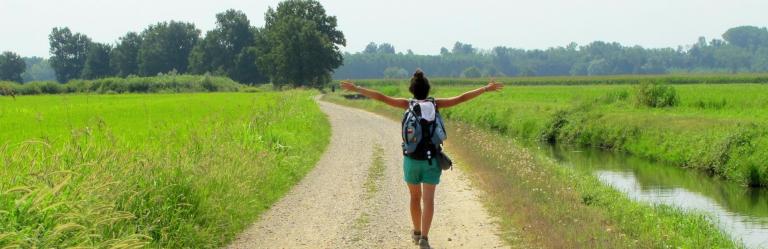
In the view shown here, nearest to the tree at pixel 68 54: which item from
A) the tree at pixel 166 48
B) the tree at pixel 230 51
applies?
the tree at pixel 166 48

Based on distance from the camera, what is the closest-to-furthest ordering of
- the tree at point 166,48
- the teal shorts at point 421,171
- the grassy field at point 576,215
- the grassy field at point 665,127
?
the teal shorts at point 421,171
the grassy field at point 576,215
the grassy field at point 665,127
the tree at point 166,48

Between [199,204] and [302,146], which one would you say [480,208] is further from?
[302,146]

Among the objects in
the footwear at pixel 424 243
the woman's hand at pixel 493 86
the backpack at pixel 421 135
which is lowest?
the footwear at pixel 424 243

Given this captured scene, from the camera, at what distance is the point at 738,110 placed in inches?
1266

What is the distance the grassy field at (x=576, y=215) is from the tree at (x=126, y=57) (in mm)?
133254

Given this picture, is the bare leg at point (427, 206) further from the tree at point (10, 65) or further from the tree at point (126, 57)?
the tree at point (126, 57)

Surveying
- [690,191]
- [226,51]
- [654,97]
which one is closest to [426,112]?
[690,191]

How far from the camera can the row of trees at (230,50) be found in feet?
311

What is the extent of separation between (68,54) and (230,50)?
131 feet

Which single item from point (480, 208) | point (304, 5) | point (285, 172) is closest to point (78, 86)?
point (304, 5)

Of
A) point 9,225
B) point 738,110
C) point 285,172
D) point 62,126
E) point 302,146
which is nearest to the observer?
point 9,225

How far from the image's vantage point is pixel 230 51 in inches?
4993

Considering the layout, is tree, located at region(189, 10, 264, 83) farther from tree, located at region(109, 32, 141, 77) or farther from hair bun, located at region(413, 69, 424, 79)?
hair bun, located at region(413, 69, 424, 79)

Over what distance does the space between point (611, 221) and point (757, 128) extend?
508 inches
